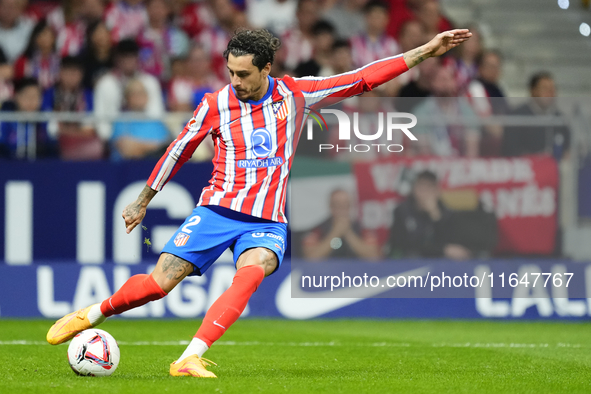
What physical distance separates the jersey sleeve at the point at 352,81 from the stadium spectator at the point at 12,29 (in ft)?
23.3

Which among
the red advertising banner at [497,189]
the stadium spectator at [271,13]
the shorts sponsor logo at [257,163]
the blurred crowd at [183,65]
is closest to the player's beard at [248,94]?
the shorts sponsor logo at [257,163]

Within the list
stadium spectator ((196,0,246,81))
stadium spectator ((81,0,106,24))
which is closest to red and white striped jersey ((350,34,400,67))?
stadium spectator ((196,0,246,81))

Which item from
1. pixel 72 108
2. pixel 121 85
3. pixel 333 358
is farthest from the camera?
pixel 121 85

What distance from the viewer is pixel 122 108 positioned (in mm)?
10516

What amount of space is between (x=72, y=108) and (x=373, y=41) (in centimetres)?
437

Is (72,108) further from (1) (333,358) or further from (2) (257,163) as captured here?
(2) (257,163)

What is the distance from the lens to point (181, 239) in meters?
5.49

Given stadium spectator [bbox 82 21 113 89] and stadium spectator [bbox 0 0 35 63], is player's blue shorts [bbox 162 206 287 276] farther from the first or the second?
stadium spectator [bbox 0 0 35 63]

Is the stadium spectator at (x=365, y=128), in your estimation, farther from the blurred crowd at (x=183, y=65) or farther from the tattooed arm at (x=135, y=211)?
the tattooed arm at (x=135, y=211)

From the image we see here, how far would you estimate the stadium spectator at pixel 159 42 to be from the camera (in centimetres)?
1172

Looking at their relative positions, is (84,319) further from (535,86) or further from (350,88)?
(535,86)

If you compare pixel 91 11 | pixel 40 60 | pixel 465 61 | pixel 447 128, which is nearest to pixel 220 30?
pixel 91 11

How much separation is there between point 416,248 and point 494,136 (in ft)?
4.97

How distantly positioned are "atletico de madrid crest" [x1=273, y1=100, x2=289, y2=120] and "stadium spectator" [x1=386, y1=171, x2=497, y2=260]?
4353 millimetres
